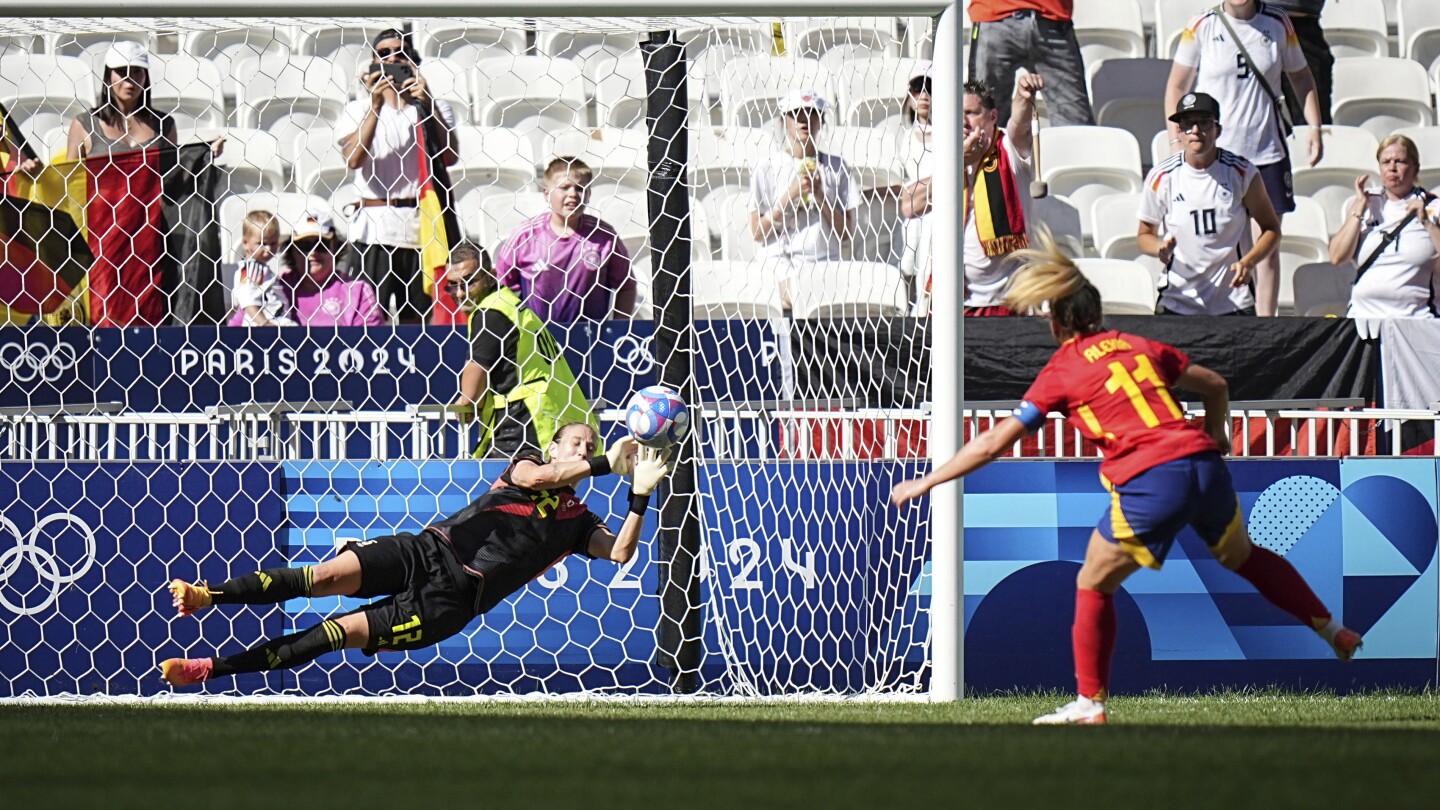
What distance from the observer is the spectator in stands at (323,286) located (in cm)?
917

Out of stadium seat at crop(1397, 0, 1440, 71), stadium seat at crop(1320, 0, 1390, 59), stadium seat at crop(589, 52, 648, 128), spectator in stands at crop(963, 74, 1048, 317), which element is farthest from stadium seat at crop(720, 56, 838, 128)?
stadium seat at crop(1397, 0, 1440, 71)

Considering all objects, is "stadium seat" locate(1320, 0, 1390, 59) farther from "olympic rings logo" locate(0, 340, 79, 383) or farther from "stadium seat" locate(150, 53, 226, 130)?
"olympic rings logo" locate(0, 340, 79, 383)

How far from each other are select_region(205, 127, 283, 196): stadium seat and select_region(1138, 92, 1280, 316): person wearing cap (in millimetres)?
5461

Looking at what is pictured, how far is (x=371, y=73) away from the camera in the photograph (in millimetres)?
8547

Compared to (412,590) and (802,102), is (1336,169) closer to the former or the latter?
(802,102)

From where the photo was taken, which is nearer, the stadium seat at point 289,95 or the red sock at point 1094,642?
the red sock at point 1094,642

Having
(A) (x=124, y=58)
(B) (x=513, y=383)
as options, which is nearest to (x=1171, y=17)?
(B) (x=513, y=383)

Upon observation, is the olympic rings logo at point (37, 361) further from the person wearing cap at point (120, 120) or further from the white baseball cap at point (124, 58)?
the white baseball cap at point (124, 58)

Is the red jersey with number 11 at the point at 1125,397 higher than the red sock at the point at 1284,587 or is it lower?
higher

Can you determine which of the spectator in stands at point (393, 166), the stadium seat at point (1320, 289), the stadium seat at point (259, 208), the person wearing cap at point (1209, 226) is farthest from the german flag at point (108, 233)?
the stadium seat at point (1320, 289)

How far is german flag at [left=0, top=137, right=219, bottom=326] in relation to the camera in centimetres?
862

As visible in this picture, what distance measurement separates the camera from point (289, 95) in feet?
38.0

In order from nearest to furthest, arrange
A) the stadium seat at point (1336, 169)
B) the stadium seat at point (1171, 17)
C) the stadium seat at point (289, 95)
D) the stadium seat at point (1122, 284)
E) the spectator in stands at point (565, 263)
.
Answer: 1. the spectator in stands at point (565, 263)
2. the stadium seat at point (1122, 284)
3. the stadium seat at point (289, 95)
4. the stadium seat at point (1336, 169)
5. the stadium seat at point (1171, 17)

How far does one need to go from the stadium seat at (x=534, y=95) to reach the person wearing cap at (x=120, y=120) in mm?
2746
